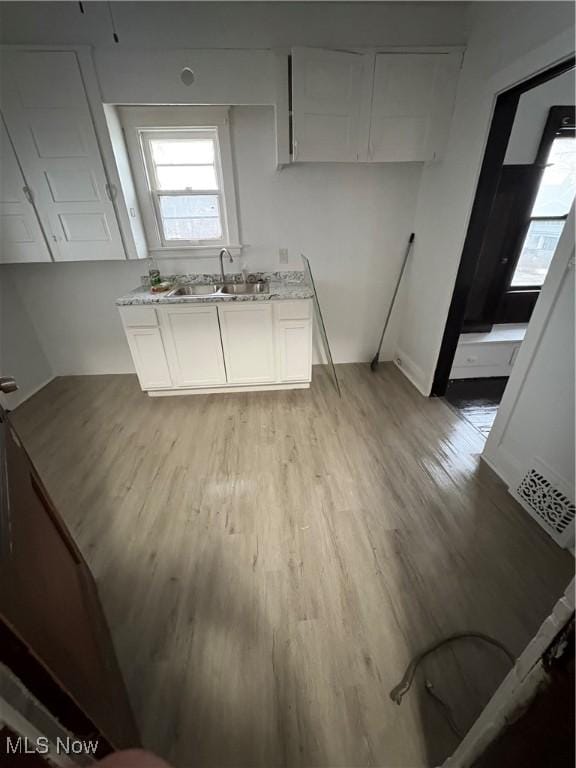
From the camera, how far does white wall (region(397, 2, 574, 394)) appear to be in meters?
1.47

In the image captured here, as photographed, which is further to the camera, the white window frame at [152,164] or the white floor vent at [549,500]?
the white window frame at [152,164]

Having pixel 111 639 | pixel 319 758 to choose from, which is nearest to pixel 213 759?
pixel 319 758

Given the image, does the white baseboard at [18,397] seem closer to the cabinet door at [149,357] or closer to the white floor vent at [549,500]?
the cabinet door at [149,357]

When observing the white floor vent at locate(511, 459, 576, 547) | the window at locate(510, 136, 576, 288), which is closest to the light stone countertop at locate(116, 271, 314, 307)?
the white floor vent at locate(511, 459, 576, 547)

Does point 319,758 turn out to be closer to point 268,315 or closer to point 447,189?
point 268,315

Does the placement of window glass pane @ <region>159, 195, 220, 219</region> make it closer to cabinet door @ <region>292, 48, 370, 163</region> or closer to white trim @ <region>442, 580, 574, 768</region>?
cabinet door @ <region>292, 48, 370, 163</region>

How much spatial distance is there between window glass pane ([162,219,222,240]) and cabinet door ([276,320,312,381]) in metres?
1.09

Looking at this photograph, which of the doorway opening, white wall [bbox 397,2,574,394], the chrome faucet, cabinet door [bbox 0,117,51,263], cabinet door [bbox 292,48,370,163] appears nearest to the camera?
white wall [bbox 397,2,574,394]

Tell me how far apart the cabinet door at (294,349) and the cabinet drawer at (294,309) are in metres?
0.03

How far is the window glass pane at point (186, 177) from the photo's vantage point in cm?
251

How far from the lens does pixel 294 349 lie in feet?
8.46

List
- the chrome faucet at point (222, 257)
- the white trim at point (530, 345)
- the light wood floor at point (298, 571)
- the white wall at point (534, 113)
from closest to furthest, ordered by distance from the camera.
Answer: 1. the light wood floor at point (298, 571)
2. the white trim at point (530, 345)
3. the white wall at point (534, 113)
4. the chrome faucet at point (222, 257)

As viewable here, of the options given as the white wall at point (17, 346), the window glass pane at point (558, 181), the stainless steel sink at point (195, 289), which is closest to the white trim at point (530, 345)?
the window glass pane at point (558, 181)

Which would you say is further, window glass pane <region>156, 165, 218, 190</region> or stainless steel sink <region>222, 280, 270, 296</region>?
stainless steel sink <region>222, 280, 270, 296</region>
